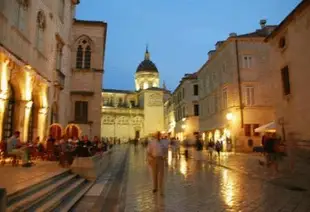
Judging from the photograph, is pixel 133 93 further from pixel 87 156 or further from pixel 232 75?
pixel 87 156

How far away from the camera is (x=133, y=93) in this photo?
8894 cm

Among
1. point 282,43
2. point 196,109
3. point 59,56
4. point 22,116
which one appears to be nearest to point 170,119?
point 196,109

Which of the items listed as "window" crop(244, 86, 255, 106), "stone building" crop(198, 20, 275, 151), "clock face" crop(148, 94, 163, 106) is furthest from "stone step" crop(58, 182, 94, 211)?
"clock face" crop(148, 94, 163, 106)

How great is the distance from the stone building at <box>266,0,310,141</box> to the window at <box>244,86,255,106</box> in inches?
379

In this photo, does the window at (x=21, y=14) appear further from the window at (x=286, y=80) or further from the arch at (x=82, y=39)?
the window at (x=286, y=80)

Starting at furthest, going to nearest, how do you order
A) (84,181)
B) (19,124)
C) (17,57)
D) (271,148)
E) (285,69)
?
(285,69) → (19,124) → (17,57) → (271,148) → (84,181)

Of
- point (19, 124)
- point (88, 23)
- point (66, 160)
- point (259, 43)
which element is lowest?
point (66, 160)

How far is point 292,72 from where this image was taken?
16547mm

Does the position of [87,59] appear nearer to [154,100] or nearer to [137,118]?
[154,100]

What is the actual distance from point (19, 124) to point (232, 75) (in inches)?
820

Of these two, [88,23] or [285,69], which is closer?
[285,69]

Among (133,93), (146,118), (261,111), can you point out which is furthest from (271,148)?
(133,93)

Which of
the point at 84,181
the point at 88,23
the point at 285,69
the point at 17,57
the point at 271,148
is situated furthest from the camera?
the point at 88,23

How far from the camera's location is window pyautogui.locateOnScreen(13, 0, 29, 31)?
551 inches
